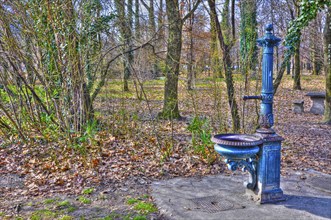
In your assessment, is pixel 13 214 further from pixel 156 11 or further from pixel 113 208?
pixel 156 11

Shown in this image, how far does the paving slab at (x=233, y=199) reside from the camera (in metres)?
3.73

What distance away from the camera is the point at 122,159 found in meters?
5.98

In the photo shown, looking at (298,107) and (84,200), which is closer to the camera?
(84,200)

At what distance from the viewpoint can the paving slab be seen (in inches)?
147

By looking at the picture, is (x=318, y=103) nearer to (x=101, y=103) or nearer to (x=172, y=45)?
(x=172, y=45)

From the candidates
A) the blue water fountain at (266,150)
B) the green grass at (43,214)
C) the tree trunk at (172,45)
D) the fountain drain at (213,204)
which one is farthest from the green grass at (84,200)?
the tree trunk at (172,45)

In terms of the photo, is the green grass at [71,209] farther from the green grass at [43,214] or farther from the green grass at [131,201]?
the green grass at [131,201]

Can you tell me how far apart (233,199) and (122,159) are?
243cm

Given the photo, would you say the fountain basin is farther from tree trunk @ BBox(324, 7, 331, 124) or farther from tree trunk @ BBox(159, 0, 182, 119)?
tree trunk @ BBox(324, 7, 331, 124)

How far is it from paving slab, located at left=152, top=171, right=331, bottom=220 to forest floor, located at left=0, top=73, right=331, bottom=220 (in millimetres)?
246

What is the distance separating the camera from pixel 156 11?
10.5 meters

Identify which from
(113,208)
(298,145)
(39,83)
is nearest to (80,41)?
(39,83)

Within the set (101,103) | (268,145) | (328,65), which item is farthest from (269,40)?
(328,65)

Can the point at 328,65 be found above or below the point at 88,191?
above
